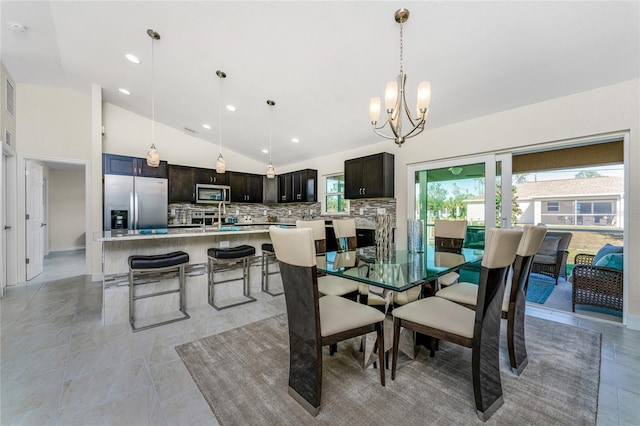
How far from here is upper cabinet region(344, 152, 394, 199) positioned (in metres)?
4.16

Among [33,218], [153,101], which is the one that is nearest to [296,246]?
[153,101]

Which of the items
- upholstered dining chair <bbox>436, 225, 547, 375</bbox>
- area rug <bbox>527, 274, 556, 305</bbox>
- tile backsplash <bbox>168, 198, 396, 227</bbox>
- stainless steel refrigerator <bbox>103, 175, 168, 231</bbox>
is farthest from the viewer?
tile backsplash <bbox>168, 198, 396, 227</bbox>

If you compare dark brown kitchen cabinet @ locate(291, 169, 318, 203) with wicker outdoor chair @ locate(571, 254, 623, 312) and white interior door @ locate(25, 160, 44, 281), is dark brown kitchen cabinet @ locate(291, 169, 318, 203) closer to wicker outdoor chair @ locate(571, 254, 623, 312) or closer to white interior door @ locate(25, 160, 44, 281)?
wicker outdoor chair @ locate(571, 254, 623, 312)

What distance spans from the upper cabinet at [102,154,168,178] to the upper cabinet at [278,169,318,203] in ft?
8.73

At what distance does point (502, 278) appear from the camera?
1.47 metres

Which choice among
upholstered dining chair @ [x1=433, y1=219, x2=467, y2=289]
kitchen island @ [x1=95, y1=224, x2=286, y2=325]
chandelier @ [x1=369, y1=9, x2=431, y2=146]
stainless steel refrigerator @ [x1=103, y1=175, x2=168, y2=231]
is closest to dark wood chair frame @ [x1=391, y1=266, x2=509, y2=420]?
chandelier @ [x1=369, y1=9, x2=431, y2=146]

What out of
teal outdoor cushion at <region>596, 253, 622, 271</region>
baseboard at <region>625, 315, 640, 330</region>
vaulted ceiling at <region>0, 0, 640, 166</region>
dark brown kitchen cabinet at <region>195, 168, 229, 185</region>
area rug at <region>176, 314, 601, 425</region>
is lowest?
area rug at <region>176, 314, 601, 425</region>

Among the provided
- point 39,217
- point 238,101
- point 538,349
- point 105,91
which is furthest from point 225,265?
point 39,217

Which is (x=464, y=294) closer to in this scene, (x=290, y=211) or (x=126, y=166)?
(x=290, y=211)

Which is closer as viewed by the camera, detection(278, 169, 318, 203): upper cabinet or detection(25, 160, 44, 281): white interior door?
detection(25, 160, 44, 281): white interior door

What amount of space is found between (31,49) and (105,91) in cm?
111

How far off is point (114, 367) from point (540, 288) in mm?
5380

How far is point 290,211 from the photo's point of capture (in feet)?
21.9

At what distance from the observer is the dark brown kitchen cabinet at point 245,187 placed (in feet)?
20.4
